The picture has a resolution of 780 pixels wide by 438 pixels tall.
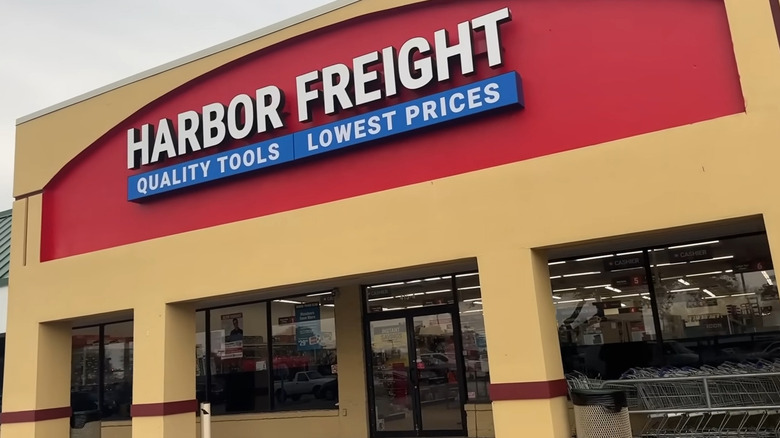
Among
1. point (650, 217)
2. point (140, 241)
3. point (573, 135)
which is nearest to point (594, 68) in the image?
point (573, 135)

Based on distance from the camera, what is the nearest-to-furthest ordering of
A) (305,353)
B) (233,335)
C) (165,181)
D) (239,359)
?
(165,181), (305,353), (239,359), (233,335)

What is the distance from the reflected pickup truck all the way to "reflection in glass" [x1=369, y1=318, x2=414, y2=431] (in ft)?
3.45

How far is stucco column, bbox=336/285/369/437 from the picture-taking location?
13.3m

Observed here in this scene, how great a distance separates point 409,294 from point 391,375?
1.63 m

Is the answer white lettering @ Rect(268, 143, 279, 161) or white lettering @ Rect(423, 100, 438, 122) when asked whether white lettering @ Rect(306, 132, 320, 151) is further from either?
white lettering @ Rect(423, 100, 438, 122)

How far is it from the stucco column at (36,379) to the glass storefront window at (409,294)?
6.19 m

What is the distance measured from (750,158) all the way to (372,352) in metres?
8.01

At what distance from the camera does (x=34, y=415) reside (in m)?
12.9

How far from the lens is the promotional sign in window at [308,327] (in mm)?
14203

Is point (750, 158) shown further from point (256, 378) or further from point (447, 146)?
point (256, 378)

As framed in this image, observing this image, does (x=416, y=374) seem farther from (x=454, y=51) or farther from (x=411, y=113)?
(x=454, y=51)

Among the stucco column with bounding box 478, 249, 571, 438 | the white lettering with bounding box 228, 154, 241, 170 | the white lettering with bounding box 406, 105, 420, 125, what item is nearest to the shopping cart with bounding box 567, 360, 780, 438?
the stucco column with bounding box 478, 249, 571, 438

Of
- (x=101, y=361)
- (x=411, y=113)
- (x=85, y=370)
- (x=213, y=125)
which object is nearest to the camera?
(x=411, y=113)

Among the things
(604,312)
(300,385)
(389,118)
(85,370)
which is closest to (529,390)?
(604,312)
